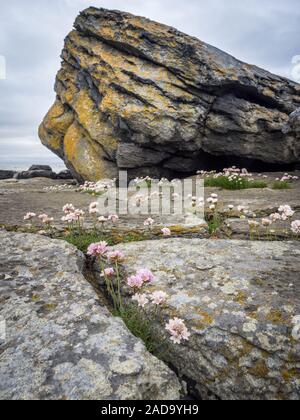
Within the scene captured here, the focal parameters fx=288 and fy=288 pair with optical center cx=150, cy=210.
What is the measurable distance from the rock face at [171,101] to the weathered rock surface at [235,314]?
36.3ft

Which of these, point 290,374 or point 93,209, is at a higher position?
point 93,209

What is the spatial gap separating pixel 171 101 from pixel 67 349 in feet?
43.7

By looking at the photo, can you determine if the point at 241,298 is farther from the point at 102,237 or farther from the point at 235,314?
the point at 102,237

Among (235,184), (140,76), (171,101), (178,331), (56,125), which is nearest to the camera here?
(178,331)

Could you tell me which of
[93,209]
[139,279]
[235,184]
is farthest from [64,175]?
[139,279]

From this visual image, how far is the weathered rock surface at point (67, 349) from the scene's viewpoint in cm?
184

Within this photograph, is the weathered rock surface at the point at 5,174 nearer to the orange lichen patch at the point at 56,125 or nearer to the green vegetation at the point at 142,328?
the orange lichen patch at the point at 56,125

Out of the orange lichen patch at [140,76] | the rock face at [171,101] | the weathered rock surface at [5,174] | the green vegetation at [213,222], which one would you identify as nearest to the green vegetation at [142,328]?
the green vegetation at [213,222]

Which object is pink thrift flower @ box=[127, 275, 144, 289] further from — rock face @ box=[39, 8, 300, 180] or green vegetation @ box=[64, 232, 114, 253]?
rock face @ box=[39, 8, 300, 180]

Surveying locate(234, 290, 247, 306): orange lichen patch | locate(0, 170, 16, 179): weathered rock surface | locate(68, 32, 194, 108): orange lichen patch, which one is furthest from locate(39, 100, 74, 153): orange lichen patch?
locate(234, 290, 247, 306): orange lichen patch

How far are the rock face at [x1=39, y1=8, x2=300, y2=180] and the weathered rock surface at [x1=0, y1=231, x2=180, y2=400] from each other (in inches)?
460

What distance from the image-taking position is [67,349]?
6.94 feet
